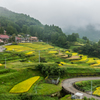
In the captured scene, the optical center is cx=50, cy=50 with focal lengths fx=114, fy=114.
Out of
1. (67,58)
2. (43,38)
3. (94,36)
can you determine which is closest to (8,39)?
(43,38)

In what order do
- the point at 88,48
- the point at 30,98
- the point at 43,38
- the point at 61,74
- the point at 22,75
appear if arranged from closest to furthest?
the point at 30,98
the point at 22,75
the point at 61,74
the point at 88,48
the point at 43,38

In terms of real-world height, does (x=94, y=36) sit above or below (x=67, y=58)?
above

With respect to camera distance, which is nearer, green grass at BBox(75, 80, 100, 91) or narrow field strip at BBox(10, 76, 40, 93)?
A: narrow field strip at BBox(10, 76, 40, 93)

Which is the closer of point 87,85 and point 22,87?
point 22,87

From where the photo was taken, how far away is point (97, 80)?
2425 centimetres

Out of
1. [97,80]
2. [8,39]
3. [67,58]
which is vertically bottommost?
[97,80]

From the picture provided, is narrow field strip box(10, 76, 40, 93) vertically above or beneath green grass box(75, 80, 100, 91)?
above

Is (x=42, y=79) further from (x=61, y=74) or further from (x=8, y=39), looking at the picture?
(x=8, y=39)

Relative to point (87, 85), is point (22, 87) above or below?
above

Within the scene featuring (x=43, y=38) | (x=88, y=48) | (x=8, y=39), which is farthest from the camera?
(x=43, y=38)

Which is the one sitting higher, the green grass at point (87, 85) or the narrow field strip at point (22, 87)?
the narrow field strip at point (22, 87)

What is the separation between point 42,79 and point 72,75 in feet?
25.8

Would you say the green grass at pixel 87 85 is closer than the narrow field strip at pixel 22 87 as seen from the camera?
No

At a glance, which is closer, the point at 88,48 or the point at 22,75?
the point at 22,75
